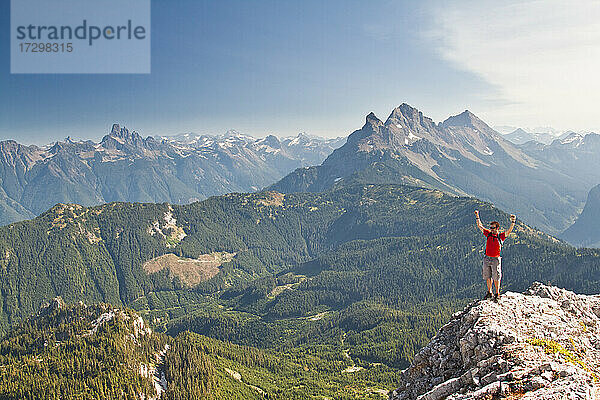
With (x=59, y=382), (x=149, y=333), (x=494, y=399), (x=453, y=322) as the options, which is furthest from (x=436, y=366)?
(x=149, y=333)

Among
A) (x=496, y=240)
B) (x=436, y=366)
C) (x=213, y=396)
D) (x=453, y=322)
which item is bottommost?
(x=213, y=396)

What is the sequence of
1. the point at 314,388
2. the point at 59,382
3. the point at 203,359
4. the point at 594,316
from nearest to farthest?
the point at 594,316, the point at 59,382, the point at 203,359, the point at 314,388

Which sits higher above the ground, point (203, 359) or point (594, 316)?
point (594, 316)

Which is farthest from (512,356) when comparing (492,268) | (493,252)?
(493,252)

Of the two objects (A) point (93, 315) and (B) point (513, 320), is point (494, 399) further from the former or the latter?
(A) point (93, 315)

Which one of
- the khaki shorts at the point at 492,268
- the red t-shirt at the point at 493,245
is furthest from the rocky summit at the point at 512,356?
the red t-shirt at the point at 493,245

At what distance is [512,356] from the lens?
25.1m

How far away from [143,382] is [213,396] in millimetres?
27417

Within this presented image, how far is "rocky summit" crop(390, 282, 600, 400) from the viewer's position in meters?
21.5

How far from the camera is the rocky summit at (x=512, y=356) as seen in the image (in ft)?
70.4

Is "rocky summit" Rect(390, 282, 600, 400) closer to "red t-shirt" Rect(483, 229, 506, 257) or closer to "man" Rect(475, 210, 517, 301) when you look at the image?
"man" Rect(475, 210, 517, 301)

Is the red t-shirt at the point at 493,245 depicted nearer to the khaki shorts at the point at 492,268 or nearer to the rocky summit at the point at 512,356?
the khaki shorts at the point at 492,268

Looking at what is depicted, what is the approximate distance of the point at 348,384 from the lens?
615 feet

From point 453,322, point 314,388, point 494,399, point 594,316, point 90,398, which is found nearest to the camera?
point 494,399
